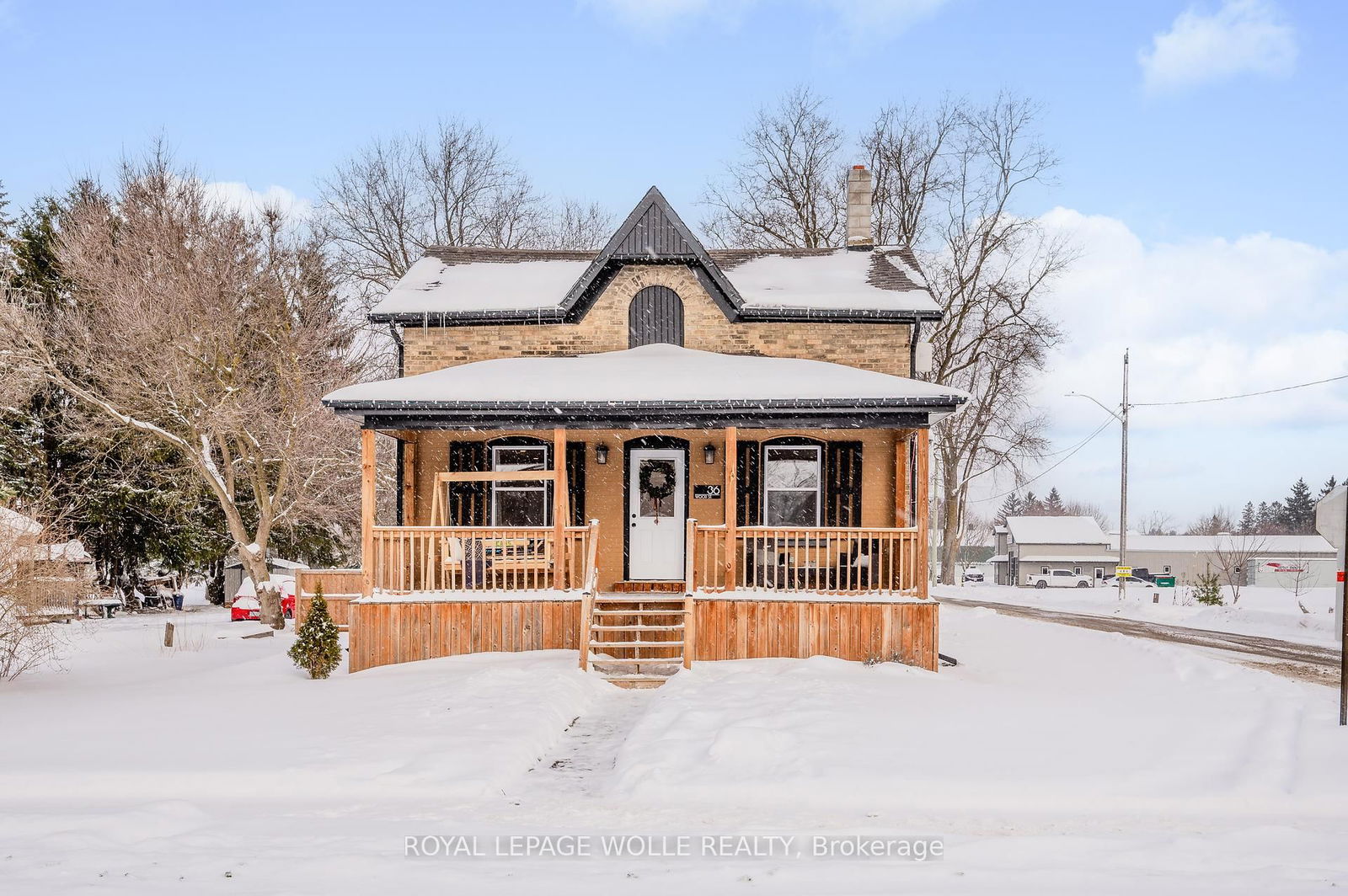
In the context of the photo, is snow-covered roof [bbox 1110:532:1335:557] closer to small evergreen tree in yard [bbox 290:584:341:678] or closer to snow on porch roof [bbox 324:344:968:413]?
snow on porch roof [bbox 324:344:968:413]

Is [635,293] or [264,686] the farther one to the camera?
[635,293]

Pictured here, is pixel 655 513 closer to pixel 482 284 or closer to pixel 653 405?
pixel 653 405

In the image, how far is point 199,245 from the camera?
22594 mm

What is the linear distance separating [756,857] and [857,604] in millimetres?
6765

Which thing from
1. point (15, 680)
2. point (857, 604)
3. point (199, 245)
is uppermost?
point (199, 245)

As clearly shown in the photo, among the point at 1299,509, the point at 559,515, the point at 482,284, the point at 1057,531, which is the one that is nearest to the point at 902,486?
the point at 559,515

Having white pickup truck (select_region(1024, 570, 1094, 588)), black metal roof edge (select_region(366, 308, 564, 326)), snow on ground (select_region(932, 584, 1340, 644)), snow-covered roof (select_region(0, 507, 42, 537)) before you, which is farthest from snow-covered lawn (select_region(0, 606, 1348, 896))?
white pickup truck (select_region(1024, 570, 1094, 588))

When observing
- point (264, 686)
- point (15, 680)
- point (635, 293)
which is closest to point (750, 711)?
point (264, 686)

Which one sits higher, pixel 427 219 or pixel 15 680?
pixel 427 219

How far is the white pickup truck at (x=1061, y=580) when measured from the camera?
186ft

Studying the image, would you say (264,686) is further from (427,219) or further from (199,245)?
(427,219)

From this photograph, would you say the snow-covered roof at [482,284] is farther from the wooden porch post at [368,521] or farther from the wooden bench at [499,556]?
the wooden bench at [499,556]

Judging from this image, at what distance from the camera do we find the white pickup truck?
2235 inches

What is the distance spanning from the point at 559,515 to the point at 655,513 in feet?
8.14
